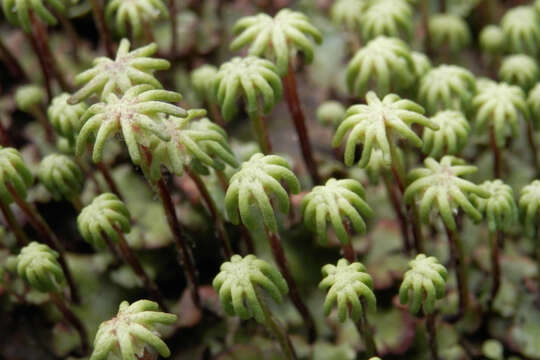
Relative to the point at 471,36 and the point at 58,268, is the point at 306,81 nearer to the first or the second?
the point at 471,36

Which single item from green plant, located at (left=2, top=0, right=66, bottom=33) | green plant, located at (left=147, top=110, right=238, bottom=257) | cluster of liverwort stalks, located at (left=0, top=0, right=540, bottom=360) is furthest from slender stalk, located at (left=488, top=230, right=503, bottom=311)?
green plant, located at (left=2, top=0, right=66, bottom=33)

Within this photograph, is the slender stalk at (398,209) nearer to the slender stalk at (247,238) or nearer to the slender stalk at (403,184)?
the slender stalk at (403,184)

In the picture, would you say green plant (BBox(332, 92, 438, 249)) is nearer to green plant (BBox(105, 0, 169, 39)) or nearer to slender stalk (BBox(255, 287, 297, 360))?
slender stalk (BBox(255, 287, 297, 360))

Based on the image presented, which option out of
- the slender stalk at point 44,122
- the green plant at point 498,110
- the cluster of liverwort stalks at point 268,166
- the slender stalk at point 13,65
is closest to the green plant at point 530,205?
the cluster of liverwort stalks at point 268,166

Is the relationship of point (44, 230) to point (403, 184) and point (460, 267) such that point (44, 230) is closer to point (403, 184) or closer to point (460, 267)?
point (403, 184)

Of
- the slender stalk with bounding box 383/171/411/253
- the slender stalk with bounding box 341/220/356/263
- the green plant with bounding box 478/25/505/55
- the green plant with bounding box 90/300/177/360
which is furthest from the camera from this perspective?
the green plant with bounding box 478/25/505/55

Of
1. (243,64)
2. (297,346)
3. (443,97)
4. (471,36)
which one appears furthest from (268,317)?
(471,36)
